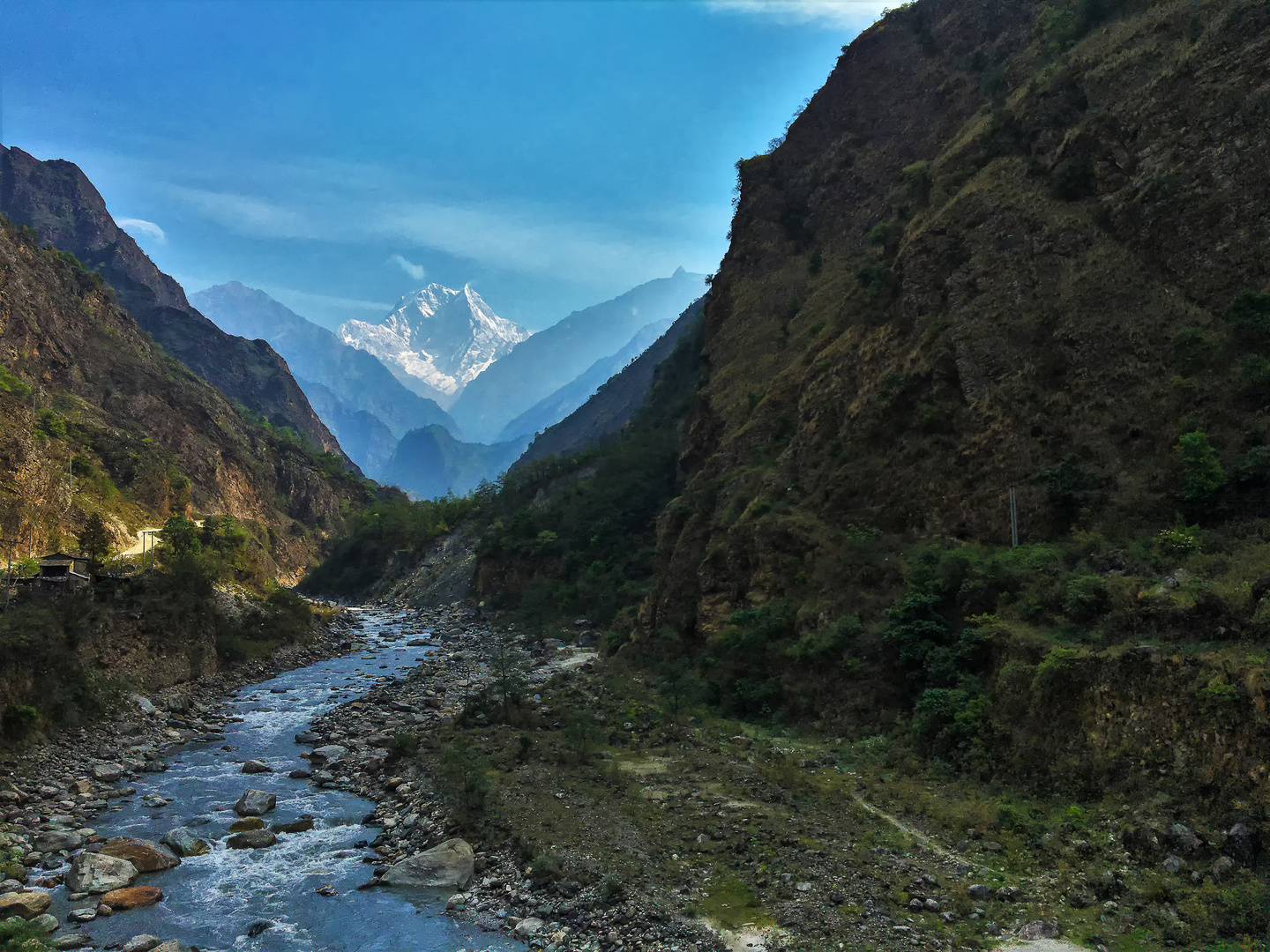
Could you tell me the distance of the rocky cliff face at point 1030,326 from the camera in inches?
880

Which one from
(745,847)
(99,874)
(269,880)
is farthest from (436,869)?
(99,874)

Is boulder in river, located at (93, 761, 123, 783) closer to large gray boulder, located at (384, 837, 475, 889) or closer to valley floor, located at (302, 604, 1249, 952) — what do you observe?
valley floor, located at (302, 604, 1249, 952)

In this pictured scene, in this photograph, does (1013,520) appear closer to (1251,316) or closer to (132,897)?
(1251,316)

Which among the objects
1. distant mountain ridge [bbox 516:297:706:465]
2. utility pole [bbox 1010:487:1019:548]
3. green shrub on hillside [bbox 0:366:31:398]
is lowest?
utility pole [bbox 1010:487:1019:548]

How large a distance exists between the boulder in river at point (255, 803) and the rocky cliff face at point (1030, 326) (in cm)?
1654

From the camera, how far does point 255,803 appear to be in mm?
19594

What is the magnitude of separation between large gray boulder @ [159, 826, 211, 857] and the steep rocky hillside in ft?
95.7

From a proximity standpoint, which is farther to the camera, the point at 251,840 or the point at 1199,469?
the point at 1199,469

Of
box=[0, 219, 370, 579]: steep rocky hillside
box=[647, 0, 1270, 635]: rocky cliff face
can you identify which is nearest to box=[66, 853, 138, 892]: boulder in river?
box=[647, 0, 1270, 635]: rocky cliff face

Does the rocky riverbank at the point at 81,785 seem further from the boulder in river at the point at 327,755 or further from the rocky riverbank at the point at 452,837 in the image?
the rocky riverbank at the point at 452,837

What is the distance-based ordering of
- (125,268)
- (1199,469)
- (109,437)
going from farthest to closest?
(125,268), (109,437), (1199,469)

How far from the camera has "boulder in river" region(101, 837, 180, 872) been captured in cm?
1572

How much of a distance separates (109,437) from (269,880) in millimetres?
61613

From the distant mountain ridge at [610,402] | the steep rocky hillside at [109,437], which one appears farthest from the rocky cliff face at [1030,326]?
the distant mountain ridge at [610,402]
